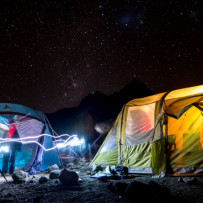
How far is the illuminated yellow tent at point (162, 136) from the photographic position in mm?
4832

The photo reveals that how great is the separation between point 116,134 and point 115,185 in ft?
10.5

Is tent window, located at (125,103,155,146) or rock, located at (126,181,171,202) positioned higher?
tent window, located at (125,103,155,146)

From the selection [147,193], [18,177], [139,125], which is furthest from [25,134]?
[147,193]

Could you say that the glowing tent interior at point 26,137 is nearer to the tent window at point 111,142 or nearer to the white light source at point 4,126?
the white light source at point 4,126

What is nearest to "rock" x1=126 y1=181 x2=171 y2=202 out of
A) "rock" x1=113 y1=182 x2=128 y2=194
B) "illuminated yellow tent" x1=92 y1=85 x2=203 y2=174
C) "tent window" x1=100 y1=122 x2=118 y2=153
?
"rock" x1=113 y1=182 x2=128 y2=194

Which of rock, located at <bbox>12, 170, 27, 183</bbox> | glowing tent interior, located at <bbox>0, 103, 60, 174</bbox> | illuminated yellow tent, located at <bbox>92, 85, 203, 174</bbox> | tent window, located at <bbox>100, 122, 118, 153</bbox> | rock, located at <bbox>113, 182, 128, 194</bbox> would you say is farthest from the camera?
glowing tent interior, located at <bbox>0, 103, 60, 174</bbox>

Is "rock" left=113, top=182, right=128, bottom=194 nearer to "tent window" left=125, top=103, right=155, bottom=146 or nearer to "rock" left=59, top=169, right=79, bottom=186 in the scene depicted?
"rock" left=59, top=169, right=79, bottom=186

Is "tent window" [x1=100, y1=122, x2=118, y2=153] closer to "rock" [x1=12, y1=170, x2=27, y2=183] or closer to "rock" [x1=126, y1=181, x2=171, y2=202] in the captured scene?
"rock" [x1=12, y1=170, x2=27, y2=183]

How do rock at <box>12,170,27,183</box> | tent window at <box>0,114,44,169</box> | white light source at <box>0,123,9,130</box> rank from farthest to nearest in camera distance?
1. tent window at <box>0,114,44,169</box>
2. white light source at <box>0,123,9,130</box>
3. rock at <box>12,170,27,183</box>

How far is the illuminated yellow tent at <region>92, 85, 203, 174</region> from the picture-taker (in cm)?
483

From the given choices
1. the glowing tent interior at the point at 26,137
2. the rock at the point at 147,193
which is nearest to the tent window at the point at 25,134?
the glowing tent interior at the point at 26,137

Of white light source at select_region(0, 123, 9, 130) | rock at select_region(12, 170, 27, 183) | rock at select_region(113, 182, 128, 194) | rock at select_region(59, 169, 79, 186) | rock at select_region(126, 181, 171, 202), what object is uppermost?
white light source at select_region(0, 123, 9, 130)

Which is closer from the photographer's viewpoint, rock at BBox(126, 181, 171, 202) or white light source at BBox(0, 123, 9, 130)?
rock at BBox(126, 181, 171, 202)

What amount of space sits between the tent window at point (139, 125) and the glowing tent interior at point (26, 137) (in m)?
3.98
